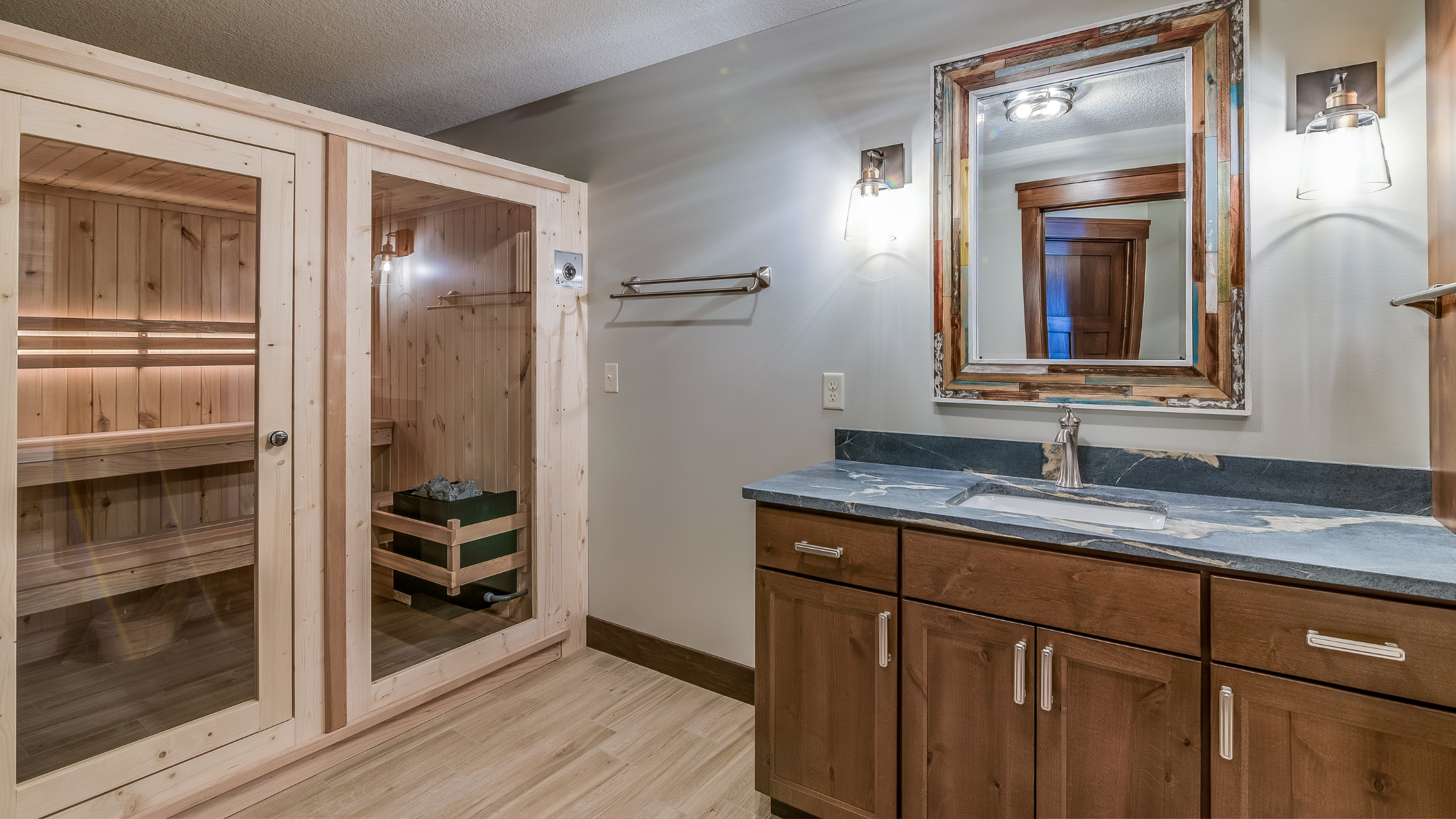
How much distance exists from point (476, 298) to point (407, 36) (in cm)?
93

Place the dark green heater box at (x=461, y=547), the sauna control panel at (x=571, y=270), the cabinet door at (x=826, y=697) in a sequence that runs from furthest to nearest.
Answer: the sauna control panel at (x=571, y=270) < the dark green heater box at (x=461, y=547) < the cabinet door at (x=826, y=697)

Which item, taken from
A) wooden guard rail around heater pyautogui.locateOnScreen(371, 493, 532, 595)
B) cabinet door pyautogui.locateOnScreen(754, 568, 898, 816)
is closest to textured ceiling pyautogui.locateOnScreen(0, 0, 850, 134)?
wooden guard rail around heater pyautogui.locateOnScreen(371, 493, 532, 595)

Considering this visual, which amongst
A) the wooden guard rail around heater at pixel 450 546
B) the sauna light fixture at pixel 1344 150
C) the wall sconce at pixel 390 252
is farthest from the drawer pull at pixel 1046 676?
the wall sconce at pixel 390 252

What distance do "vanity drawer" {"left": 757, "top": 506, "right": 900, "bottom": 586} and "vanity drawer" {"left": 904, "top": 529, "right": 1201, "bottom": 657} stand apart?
0.05m

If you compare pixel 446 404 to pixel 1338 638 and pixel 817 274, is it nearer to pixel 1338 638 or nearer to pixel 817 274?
pixel 817 274

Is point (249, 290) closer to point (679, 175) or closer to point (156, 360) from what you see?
point (156, 360)

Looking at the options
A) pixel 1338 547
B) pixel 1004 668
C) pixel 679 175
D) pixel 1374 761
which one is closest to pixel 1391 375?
pixel 1338 547

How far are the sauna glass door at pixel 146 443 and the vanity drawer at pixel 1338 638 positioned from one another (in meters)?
2.27

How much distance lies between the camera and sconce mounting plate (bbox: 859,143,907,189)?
2062 mm

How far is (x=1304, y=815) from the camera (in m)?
1.14

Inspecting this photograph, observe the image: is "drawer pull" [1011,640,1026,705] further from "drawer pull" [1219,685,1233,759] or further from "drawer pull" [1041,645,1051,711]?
"drawer pull" [1219,685,1233,759]

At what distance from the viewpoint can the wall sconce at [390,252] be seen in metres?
2.14

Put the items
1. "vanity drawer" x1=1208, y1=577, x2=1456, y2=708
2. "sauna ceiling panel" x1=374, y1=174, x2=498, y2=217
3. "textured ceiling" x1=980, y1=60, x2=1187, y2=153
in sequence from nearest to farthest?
"vanity drawer" x1=1208, y1=577, x2=1456, y2=708 → "textured ceiling" x1=980, y1=60, x2=1187, y2=153 → "sauna ceiling panel" x1=374, y1=174, x2=498, y2=217

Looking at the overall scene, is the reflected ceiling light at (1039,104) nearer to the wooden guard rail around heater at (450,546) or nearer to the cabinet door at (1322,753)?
the cabinet door at (1322,753)
